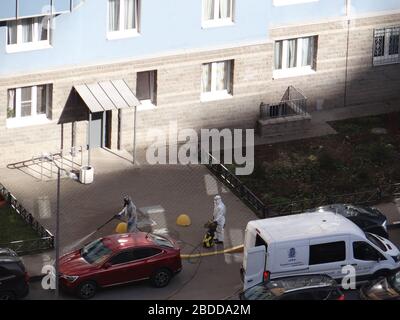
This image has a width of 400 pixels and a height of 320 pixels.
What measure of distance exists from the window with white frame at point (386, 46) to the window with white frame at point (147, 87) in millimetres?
10988

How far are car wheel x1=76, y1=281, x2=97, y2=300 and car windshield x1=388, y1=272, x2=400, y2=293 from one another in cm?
970

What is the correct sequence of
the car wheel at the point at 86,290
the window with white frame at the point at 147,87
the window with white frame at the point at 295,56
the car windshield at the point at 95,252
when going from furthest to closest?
the window with white frame at the point at 295,56 → the window with white frame at the point at 147,87 → the car windshield at the point at 95,252 → the car wheel at the point at 86,290

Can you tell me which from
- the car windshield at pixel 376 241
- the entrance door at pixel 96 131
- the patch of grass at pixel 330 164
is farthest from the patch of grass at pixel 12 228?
the car windshield at pixel 376 241

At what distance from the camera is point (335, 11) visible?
59.5 metres

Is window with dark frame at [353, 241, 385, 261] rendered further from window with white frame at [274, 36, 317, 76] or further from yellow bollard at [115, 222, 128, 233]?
window with white frame at [274, 36, 317, 76]

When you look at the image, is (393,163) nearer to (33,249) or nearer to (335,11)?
(335,11)

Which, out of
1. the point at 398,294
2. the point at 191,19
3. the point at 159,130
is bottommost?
the point at 398,294

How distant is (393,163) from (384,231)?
8.06 meters

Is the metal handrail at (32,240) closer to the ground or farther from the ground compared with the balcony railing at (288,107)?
closer to the ground

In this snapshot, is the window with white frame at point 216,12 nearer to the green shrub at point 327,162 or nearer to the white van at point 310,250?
the green shrub at point 327,162

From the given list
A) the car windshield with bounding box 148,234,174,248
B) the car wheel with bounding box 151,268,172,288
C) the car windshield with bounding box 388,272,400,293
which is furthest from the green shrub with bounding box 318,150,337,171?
the car windshield with bounding box 388,272,400,293

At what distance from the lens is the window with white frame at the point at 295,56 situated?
59281mm

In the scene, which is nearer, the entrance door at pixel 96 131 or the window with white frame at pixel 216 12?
the entrance door at pixel 96 131

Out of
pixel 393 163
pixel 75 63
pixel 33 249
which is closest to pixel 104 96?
pixel 75 63
